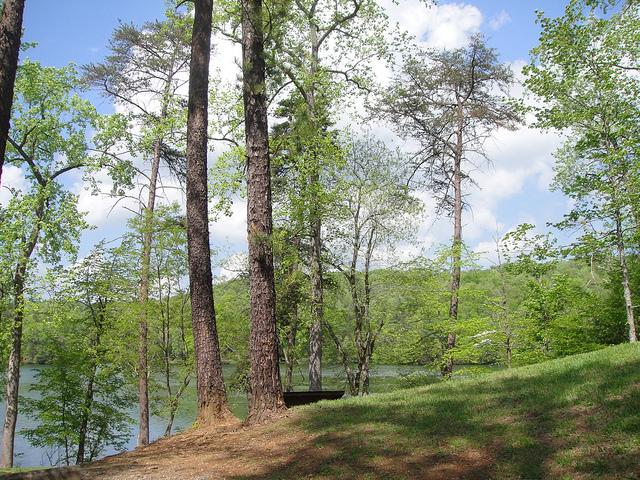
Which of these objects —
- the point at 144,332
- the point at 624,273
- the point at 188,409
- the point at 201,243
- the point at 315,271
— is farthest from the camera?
the point at 188,409

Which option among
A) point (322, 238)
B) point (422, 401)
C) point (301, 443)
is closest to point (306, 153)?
point (322, 238)

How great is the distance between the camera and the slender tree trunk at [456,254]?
56.8 ft

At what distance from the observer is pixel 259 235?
8.09m

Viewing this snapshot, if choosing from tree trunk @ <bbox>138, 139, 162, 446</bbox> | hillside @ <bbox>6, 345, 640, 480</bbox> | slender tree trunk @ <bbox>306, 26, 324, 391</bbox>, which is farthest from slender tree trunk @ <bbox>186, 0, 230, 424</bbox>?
tree trunk @ <bbox>138, 139, 162, 446</bbox>

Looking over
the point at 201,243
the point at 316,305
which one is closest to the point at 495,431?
the point at 201,243

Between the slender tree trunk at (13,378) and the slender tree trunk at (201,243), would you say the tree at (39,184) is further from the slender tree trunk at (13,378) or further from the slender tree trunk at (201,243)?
the slender tree trunk at (201,243)

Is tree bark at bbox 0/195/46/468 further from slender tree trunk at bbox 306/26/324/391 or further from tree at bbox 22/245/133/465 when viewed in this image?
slender tree trunk at bbox 306/26/324/391

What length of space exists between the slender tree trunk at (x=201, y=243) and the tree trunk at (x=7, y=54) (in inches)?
120

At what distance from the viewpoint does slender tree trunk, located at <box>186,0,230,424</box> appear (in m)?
8.02

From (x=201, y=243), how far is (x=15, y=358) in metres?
12.2

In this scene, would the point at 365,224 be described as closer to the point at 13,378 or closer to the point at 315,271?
the point at 315,271

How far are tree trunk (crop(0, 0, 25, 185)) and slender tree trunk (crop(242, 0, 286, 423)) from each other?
3441mm

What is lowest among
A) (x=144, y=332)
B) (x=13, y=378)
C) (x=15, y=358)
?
(x=13, y=378)

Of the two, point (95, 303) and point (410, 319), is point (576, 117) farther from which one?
point (95, 303)
